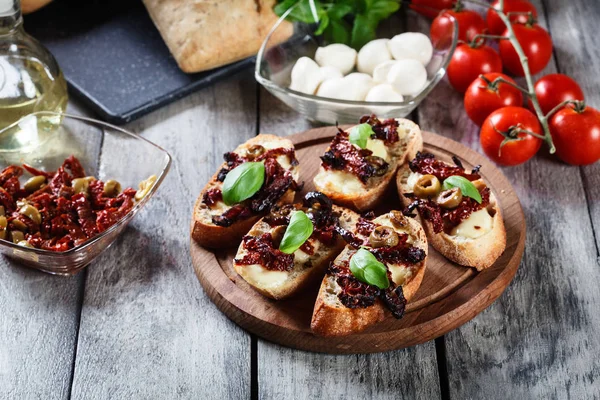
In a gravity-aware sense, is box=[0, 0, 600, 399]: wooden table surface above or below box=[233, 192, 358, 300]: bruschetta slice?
below

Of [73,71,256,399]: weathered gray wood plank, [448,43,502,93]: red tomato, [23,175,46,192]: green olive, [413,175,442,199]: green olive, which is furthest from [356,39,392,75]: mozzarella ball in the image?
[23,175,46,192]: green olive

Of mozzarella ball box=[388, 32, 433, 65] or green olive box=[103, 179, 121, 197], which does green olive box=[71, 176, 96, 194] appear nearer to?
green olive box=[103, 179, 121, 197]

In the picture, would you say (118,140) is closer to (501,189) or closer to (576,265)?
(501,189)

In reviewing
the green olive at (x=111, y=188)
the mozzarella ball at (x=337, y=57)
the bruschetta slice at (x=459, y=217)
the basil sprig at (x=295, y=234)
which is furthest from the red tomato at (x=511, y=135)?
the green olive at (x=111, y=188)

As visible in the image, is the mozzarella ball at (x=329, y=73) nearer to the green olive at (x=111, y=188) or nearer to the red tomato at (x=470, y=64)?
the red tomato at (x=470, y=64)

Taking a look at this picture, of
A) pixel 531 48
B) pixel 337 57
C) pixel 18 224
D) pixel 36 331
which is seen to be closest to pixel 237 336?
pixel 36 331

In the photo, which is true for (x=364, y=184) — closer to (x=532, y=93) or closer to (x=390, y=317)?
(x=390, y=317)
